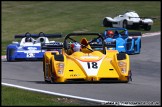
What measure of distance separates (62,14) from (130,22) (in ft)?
32.8

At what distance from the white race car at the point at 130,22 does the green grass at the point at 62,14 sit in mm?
585

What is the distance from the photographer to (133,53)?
78.5 feet

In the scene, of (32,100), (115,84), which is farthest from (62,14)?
(32,100)

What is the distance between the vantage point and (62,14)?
46.1 metres

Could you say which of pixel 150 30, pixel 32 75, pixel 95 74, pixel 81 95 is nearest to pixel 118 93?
pixel 81 95

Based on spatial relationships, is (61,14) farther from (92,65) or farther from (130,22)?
(92,65)

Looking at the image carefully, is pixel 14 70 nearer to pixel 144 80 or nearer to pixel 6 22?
pixel 144 80

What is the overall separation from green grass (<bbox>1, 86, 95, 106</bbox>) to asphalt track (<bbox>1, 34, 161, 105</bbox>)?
60 centimetres

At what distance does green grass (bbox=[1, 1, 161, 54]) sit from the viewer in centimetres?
3825

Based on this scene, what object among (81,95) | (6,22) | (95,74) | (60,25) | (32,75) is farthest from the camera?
(6,22)

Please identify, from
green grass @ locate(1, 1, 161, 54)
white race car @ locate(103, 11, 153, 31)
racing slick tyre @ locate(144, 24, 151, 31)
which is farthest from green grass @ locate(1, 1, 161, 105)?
white race car @ locate(103, 11, 153, 31)

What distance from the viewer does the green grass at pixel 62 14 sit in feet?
125

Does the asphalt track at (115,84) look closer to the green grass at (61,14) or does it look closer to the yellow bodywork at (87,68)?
the yellow bodywork at (87,68)

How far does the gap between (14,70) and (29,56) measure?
3544 mm
